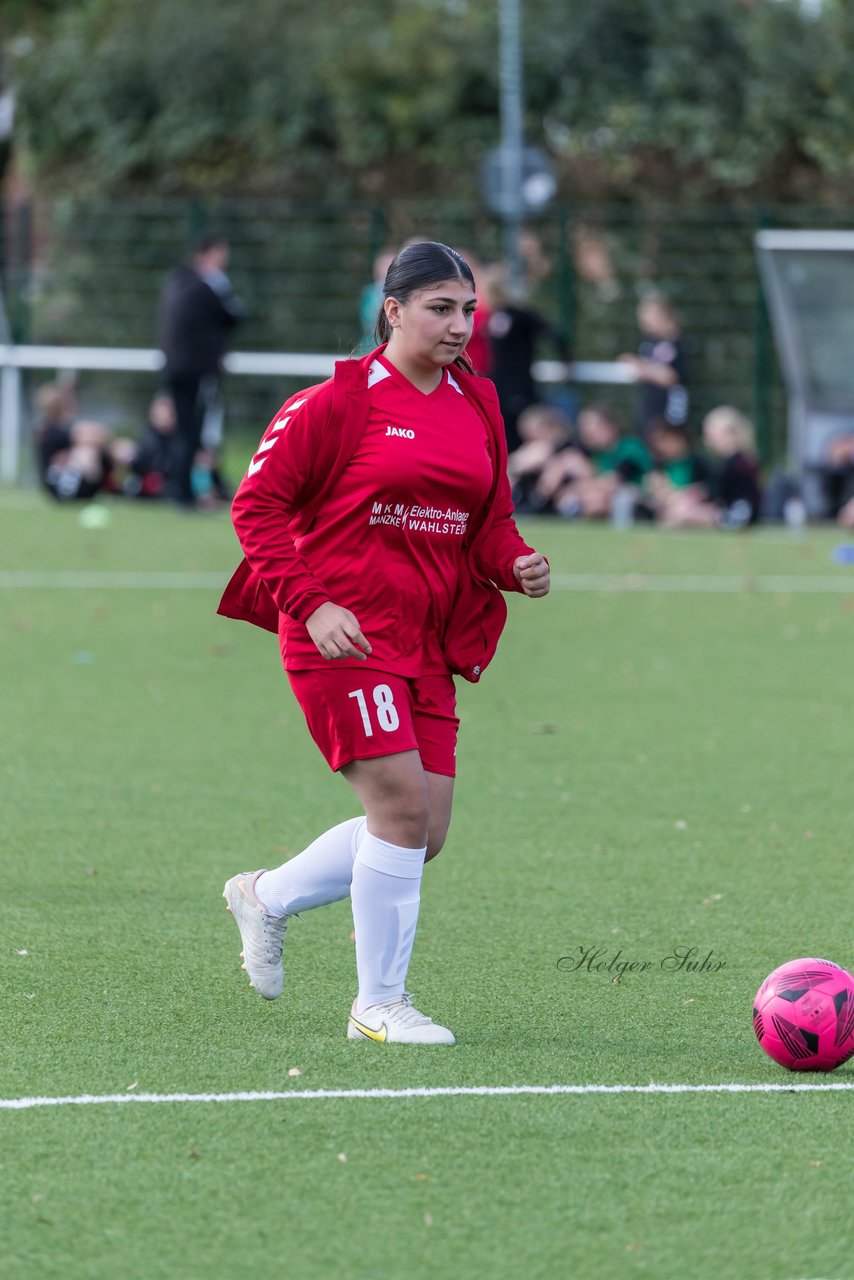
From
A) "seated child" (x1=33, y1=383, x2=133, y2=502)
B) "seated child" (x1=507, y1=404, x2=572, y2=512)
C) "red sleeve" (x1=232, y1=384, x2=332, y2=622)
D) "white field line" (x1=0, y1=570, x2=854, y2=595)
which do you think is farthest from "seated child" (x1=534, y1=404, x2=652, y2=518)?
"red sleeve" (x1=232, y1=384, x2=332, y2=622)

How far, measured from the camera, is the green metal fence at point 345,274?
76.2 feet

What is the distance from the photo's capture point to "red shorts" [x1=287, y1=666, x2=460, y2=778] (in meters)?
4.86

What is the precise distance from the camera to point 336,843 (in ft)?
17.0

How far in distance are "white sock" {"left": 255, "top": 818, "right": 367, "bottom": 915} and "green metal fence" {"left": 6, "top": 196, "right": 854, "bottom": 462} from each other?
17.8 meters

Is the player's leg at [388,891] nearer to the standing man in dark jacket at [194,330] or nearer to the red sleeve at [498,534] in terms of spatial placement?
the red sleeve at [498,534]

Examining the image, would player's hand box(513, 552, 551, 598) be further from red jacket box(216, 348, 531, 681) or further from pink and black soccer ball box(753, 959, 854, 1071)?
pink and black soccer ball box(753, 959, 854, 1071)

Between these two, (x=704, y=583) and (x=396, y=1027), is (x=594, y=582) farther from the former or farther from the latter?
(x=396, y=1027)

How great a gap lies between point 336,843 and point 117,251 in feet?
68.9

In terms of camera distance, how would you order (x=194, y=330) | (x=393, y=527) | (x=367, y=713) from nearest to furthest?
(x=367, y=713)
(x=393, y=527)
(x=194, y=330)

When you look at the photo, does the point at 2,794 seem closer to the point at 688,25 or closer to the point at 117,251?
the point at 117,251

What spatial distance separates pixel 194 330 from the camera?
18.9 metres

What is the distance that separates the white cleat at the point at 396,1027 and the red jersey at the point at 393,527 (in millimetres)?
782

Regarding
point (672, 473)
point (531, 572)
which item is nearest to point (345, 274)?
point (672, 473)

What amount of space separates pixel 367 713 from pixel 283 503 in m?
0.52
